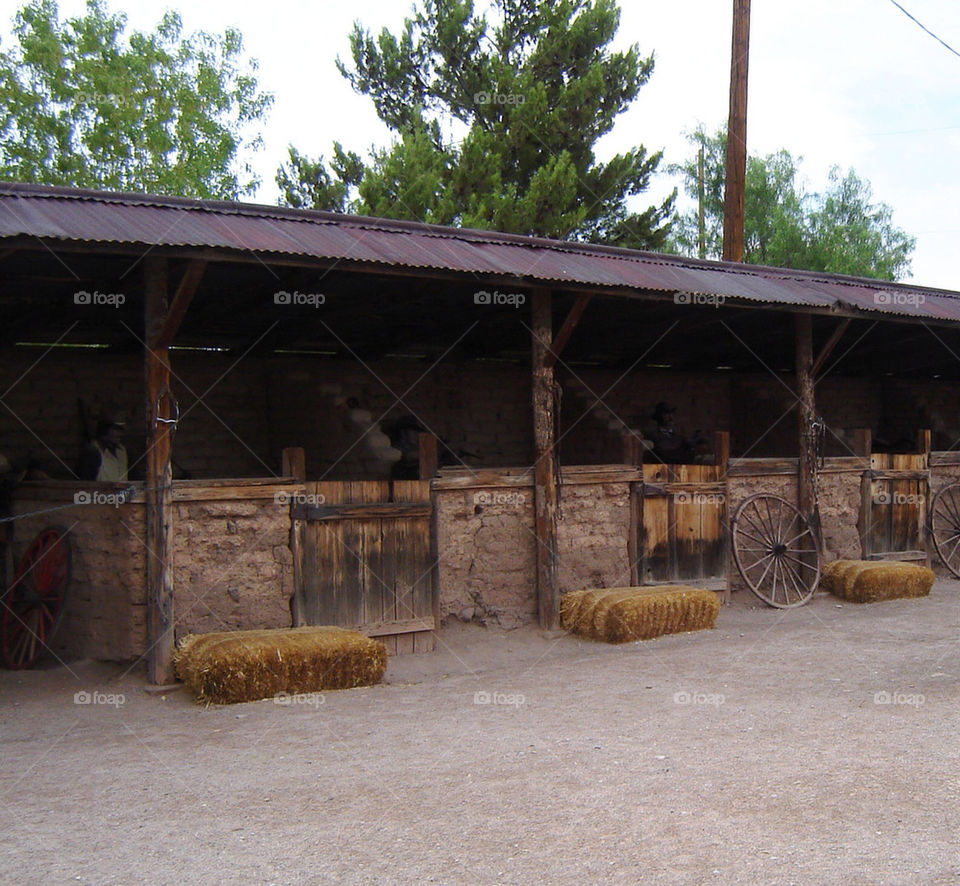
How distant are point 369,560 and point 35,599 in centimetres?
255

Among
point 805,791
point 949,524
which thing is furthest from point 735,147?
point 805,791

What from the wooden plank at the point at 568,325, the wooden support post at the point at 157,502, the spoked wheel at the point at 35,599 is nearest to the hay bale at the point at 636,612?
the wooden plank at the point at 568,325

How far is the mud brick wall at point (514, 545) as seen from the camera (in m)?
9.25

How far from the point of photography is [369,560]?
872 cm

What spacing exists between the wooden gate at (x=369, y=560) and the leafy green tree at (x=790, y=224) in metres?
29.3

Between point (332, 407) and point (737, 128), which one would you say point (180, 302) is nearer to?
point (332, 407)

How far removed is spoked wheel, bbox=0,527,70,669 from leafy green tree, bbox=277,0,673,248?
15158mm

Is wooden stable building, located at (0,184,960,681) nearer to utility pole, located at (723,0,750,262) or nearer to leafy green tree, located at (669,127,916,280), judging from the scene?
utility pole, located at (723,0,750,262)

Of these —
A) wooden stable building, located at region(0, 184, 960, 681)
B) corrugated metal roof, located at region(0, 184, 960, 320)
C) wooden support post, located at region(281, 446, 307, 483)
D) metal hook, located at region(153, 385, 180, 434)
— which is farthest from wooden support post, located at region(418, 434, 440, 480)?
metal hook, located at region(153, 385, 180, 434)

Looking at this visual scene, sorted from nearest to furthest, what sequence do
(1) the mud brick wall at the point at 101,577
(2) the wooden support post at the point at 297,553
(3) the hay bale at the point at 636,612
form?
1. (1) the mud brick wall at the point at 101,577
2. (2) the wooden support post at the point at 297,553
3. (3) the hay bale at the point at 636,612

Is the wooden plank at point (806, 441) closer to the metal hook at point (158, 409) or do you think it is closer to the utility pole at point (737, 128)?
the utility pole at point (737, 128)

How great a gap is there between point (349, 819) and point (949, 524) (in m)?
10.9

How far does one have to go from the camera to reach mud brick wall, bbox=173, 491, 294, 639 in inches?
308

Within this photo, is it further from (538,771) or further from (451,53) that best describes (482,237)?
(451,53)
